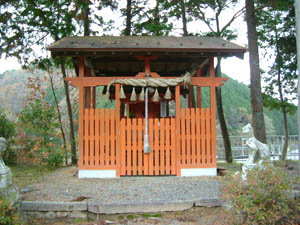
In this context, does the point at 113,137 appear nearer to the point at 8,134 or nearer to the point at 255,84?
the point at 255,84

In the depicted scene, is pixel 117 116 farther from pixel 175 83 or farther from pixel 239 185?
pixel 239 185

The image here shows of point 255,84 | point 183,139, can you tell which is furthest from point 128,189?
point 255,84

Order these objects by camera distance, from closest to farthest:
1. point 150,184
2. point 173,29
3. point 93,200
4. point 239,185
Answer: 1. point 239,185
2. point 93,200
3. point 150,184
4. point 173,29

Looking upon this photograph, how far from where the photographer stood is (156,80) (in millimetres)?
8539

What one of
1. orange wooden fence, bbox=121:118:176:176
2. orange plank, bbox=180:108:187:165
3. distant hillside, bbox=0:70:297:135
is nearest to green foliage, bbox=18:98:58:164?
orange wooden fence, bbox=121:118:176:176

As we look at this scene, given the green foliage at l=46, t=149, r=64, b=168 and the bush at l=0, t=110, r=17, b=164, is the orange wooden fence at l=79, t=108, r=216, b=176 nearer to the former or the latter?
the green foliage at l=46, t=149, r=64, b=168

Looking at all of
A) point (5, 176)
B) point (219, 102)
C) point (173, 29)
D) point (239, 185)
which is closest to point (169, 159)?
point (239, 185)

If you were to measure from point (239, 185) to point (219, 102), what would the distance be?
9939 mm

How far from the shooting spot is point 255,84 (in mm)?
10617

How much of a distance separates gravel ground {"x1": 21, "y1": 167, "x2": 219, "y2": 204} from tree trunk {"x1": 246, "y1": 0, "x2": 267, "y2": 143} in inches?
142

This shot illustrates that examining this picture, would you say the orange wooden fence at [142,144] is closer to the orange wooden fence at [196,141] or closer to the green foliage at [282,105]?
the orange wooden fence at [196,141]

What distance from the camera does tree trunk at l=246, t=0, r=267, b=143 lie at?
1041 cm

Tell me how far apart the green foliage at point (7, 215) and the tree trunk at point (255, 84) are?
28.5 ft

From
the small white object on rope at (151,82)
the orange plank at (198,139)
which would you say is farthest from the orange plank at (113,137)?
the orange plank at (198,139)
